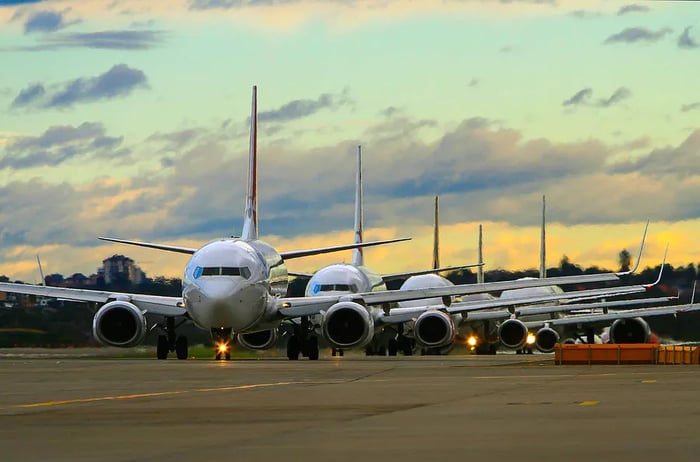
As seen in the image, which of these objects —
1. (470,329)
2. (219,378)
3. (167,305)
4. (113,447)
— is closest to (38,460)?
(113,447)

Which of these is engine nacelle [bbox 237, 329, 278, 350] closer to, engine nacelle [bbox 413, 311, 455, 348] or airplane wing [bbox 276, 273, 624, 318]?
engine nacelle [bbox 413, 311, 455, 348]

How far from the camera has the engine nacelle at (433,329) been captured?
2368 inches

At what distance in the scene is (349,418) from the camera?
17188 mm

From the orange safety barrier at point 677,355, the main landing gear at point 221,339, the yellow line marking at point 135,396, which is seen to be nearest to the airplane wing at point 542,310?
the orange safety barrier at point 677,355

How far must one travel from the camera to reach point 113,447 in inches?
534

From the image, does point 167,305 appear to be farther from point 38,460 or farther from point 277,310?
point 38,460

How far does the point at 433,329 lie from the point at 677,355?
575 inches

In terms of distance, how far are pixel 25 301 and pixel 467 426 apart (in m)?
53.2

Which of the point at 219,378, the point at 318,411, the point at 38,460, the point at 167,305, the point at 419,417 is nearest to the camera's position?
the point at 38,460

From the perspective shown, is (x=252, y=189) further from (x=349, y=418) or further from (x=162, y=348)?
(x=349, y=418)

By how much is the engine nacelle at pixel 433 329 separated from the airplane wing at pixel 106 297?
11.9m

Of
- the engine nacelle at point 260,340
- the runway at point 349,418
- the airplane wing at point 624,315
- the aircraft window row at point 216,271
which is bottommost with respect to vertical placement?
the runway at point 349,418

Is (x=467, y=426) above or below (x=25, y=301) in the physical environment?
below

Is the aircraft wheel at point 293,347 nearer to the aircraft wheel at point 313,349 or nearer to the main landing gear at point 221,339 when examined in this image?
the aircraft wheel at point 313,349
